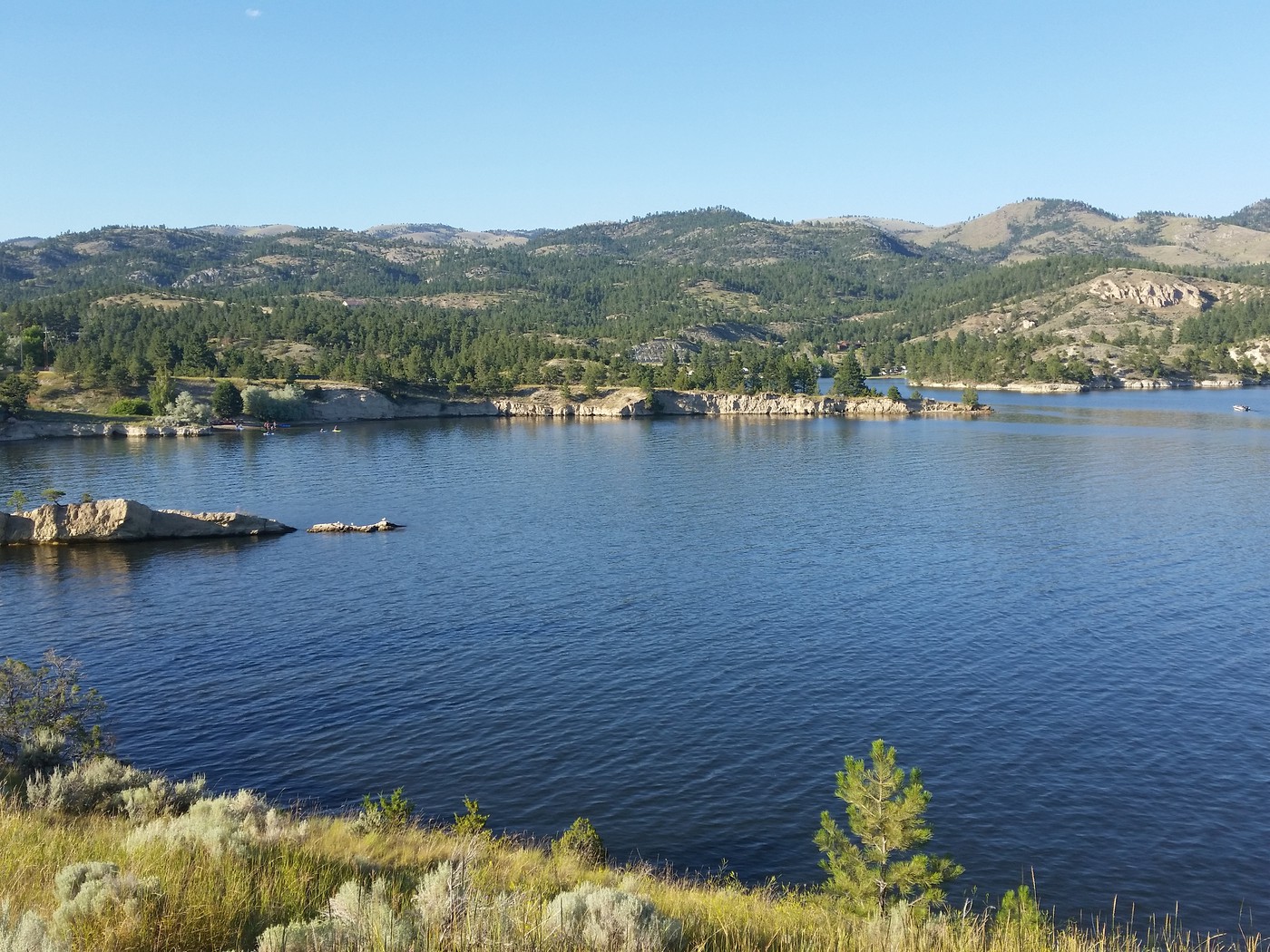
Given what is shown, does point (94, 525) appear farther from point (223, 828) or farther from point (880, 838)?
point (880, 838)

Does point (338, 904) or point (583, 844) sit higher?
point (338, 904)

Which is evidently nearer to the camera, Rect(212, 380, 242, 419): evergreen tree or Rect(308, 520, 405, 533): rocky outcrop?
Rect(308, 520, 405, 533): rocky outcrop

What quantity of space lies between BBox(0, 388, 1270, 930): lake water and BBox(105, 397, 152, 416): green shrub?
7647cm

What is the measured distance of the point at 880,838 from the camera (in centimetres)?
2208

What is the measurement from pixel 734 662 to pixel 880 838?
79.2 feet

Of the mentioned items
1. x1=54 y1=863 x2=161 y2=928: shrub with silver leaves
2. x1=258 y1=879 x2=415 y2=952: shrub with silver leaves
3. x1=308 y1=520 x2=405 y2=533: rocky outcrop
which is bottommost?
x1=308 y1=520 x2=405 y2=533: rocky outcrop

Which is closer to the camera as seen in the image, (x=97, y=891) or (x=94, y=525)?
(x=97, y=891)

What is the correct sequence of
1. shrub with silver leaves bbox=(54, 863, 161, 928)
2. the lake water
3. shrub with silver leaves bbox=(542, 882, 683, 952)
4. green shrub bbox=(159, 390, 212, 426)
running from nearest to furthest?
shrub with silver leaves bbox=(54, 863, 161, 928) < shrub with silver leaves bbox=(542, 882, 683, 952) < the lake water < green shrub bbox=(159, 390, 212, 426)

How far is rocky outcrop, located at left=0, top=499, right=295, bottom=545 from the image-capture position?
248 feet

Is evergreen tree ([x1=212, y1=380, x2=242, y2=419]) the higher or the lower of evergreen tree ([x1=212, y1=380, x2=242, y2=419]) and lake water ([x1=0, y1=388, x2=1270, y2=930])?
the higher

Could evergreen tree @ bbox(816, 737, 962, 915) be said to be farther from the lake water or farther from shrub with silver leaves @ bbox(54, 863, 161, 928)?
shrub with silver leaves @ bbox(54, 863, 161, 928)

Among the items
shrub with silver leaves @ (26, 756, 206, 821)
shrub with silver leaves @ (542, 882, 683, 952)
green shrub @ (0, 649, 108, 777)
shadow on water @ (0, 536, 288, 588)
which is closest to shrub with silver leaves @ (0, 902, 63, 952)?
shrub with silver leaves @ (542, 882, 683, 952)

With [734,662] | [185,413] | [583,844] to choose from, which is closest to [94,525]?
[734,662]

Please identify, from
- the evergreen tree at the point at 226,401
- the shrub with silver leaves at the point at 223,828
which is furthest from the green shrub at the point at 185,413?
the shrub with silver leaves at the point at 223,828
